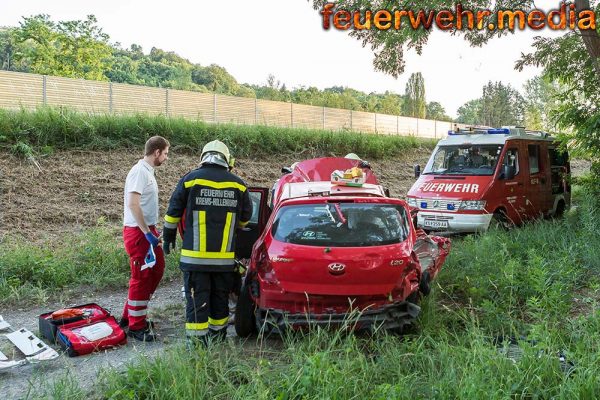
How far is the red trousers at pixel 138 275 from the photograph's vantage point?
481 cm

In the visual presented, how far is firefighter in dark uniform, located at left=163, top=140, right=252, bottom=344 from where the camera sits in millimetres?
4340

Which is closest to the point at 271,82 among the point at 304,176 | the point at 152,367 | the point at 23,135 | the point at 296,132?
the point at 296,132

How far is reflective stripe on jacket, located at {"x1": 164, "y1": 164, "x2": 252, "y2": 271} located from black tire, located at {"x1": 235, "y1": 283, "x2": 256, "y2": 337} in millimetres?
513

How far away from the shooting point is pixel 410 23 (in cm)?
1011

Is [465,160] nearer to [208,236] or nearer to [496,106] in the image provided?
[208,236]

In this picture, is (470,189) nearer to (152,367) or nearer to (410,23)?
(410,23)

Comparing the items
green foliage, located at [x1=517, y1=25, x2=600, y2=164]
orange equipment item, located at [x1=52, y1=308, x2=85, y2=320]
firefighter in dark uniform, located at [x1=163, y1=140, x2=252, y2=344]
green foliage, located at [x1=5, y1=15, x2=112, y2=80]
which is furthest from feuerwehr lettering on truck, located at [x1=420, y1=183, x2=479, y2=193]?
green foliage, located at [x1=5, y1=15, x2=112, y2=80]

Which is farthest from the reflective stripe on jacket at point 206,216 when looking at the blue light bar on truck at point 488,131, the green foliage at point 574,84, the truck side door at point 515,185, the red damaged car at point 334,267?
the blue light bar on truck at point 488,131

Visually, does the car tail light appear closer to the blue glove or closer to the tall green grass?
the blue glove

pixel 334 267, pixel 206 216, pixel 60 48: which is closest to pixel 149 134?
pixel 206 216

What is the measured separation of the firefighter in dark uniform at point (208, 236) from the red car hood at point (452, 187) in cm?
576

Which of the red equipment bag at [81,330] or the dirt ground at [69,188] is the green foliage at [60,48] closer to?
the dirt ground at [69,188]

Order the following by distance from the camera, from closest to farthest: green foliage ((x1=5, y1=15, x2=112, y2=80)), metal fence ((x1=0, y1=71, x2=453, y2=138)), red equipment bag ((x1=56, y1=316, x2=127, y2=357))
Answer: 1. red equipment bag ((x1=56, y1=316, x2=127, y2=357))
2. metal fence ((x1=0, y1=71, x2=453, y2=138))
3. green foliage ((x1=5, y1=15, x2=112, y2=80))

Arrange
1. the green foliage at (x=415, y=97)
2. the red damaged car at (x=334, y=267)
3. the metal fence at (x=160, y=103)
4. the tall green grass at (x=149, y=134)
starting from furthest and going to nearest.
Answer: the green foliage at (x=415, y=97)
the metal fence at (x=160, y=103)
the tall green grass at (x=149, y=134)
the red damaged car at (x=334, y=267)
